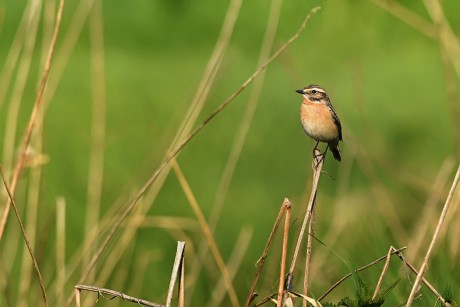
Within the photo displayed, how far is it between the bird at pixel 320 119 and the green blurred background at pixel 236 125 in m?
0.18

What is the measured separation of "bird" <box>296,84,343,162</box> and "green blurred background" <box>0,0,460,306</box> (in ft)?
0.58

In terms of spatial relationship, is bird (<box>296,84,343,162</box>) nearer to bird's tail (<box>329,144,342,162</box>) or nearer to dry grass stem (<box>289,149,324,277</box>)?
bird's tail (<box>329,144,342,162</box>)

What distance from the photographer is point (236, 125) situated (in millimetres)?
6230

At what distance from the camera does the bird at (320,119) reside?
3.60 meters

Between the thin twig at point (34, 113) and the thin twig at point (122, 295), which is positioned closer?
the thin twig at point (122, 295)

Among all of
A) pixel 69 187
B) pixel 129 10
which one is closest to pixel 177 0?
pixel 129 10

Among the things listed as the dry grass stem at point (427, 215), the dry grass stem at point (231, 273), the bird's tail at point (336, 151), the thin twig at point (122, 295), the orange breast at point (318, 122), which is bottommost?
the dry grass stem at point (231, 273)

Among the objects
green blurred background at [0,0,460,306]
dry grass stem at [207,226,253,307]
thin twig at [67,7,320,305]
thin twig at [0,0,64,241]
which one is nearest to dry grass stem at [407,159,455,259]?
green blurred background at [0,0,460,306]

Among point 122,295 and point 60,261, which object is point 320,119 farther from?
point 122,295

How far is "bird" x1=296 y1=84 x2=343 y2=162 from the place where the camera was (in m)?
3.60

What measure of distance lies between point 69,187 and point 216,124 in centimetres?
106

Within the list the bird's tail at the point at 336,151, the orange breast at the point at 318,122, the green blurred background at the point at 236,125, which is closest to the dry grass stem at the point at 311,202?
the orange breast at the point at 318,122

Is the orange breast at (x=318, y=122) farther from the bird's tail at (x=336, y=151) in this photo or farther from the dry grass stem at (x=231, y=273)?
the dry grass stem at (x=231, y=273)

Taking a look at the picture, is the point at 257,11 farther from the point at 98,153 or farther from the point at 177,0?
the point at 98,153
